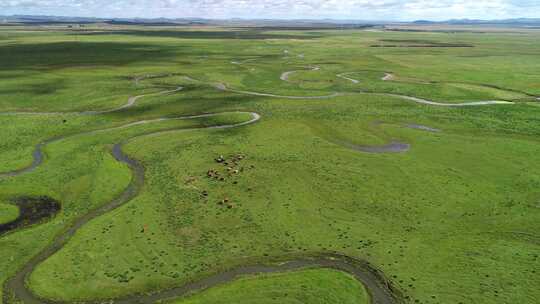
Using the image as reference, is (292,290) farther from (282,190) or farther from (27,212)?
(27,212)

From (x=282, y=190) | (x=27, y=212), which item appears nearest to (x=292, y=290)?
(x=282, y=190)

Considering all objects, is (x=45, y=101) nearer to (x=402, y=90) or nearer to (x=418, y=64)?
(x=402, y=90)

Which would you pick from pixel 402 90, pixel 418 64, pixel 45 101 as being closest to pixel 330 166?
pixel 402 90

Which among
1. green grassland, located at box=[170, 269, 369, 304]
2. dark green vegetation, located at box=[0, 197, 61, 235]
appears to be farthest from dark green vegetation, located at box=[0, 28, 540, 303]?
dark green vegetation, located at box=[0, 197, 61, 235]

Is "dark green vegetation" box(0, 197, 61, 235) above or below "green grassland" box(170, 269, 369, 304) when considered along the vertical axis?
above

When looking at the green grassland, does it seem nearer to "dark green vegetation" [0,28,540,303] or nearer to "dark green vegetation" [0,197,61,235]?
"dark green vegetation" [0,28,540,303]

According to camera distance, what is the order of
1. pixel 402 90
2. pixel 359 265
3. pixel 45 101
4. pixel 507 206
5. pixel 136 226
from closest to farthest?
pixel 359 265 < pixel 136 226 < pixel 507 206 < pixel 45 101 < pixel 402 90

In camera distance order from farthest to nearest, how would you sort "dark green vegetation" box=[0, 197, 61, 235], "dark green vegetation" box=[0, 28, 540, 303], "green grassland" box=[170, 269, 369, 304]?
"dark green vegetation" box=[0, 197, 61, 235] → "dark green vegetation" box=[0, 28, 540, 303] → "green grassland" box=[170, 269, 369, 304]
